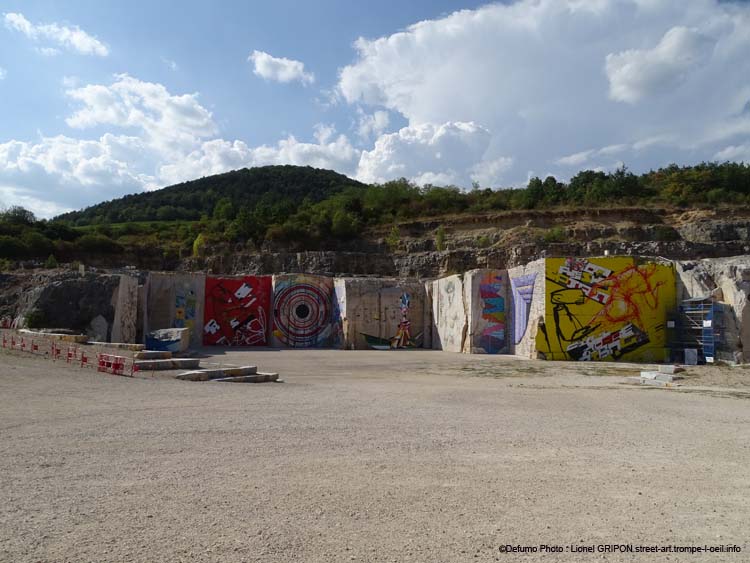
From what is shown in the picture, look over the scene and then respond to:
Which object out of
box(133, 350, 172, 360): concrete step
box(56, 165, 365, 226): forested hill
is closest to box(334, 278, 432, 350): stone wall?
box(133, 350, 172, 360): concrete step

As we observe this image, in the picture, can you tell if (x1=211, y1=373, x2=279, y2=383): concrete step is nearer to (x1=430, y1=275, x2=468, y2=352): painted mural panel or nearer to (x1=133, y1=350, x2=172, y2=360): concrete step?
(x1=133, y1=350, x2=172, y2=360): concrete step

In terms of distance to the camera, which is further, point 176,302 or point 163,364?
point 176,302

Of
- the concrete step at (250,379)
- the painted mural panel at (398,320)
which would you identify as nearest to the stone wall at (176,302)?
the painted mural panel at (398,320)

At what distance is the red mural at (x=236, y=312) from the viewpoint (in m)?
25.4

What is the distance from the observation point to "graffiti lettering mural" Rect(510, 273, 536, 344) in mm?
18609

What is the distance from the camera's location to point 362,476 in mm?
4656

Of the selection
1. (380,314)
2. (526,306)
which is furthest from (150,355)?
(380,314)

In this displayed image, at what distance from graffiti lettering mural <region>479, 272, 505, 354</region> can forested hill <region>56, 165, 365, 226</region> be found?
2238 inches

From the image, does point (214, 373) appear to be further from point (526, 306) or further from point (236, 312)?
point (236, 312)

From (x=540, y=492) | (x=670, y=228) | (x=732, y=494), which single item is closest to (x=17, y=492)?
(x=540, y=492)

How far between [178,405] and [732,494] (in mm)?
6497

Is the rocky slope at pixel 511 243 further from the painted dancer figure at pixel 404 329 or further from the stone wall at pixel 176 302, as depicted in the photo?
the stone wall at pixel 176 302

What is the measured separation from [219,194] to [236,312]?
68.0m

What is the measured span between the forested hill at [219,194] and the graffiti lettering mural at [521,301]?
190ft
